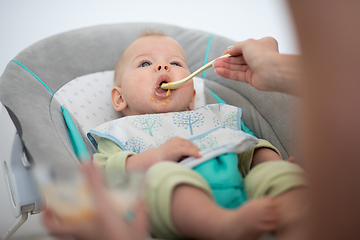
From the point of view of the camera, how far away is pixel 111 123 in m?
0.99

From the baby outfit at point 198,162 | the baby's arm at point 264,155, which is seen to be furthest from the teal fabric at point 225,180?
the baby's arm at point 264,155

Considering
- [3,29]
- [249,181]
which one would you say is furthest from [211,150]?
[3,29]

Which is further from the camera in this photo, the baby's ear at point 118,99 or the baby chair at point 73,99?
the baby's ear at point 118,99

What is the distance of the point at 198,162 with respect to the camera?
0.75 metres

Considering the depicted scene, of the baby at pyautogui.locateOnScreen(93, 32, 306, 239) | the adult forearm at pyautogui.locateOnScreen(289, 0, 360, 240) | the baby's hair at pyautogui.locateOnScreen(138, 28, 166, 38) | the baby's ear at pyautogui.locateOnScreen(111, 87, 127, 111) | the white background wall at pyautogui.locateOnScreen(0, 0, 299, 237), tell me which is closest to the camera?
the adult forearm at pyautogui.locateOnScreen(289, 0, 360, 240)

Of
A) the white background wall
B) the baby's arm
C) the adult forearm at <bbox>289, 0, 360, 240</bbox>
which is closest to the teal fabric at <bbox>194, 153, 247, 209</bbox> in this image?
the baby's arm

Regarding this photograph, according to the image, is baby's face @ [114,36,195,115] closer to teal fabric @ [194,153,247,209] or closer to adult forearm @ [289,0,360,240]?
teal fabric @ [194,153,247,209]

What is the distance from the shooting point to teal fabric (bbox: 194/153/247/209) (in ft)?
2.30

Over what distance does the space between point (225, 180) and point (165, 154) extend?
0.54 feet

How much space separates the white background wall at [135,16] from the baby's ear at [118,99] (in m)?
0.73

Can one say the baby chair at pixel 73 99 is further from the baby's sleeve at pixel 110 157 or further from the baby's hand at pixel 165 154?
the baby's hand at pixel 165 154

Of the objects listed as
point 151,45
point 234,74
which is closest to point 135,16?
point 151,45

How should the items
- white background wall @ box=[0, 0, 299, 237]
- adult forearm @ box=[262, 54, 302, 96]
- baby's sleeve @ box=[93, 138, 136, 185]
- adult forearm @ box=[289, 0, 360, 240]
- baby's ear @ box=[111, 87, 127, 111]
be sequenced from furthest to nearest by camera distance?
1. white background wall @ box=[0, 0, 299, 237]
2. baby's ear @ box=[111, 87, 127, 111]
3. baby's sleeve @ box=[93, 138, 136, 185]
4. adult forearm @ box=[262, 54, 302, 96]
5. adult forearm @ box=[289, 0, 360, 240]

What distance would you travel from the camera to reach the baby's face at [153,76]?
3.43 ft
